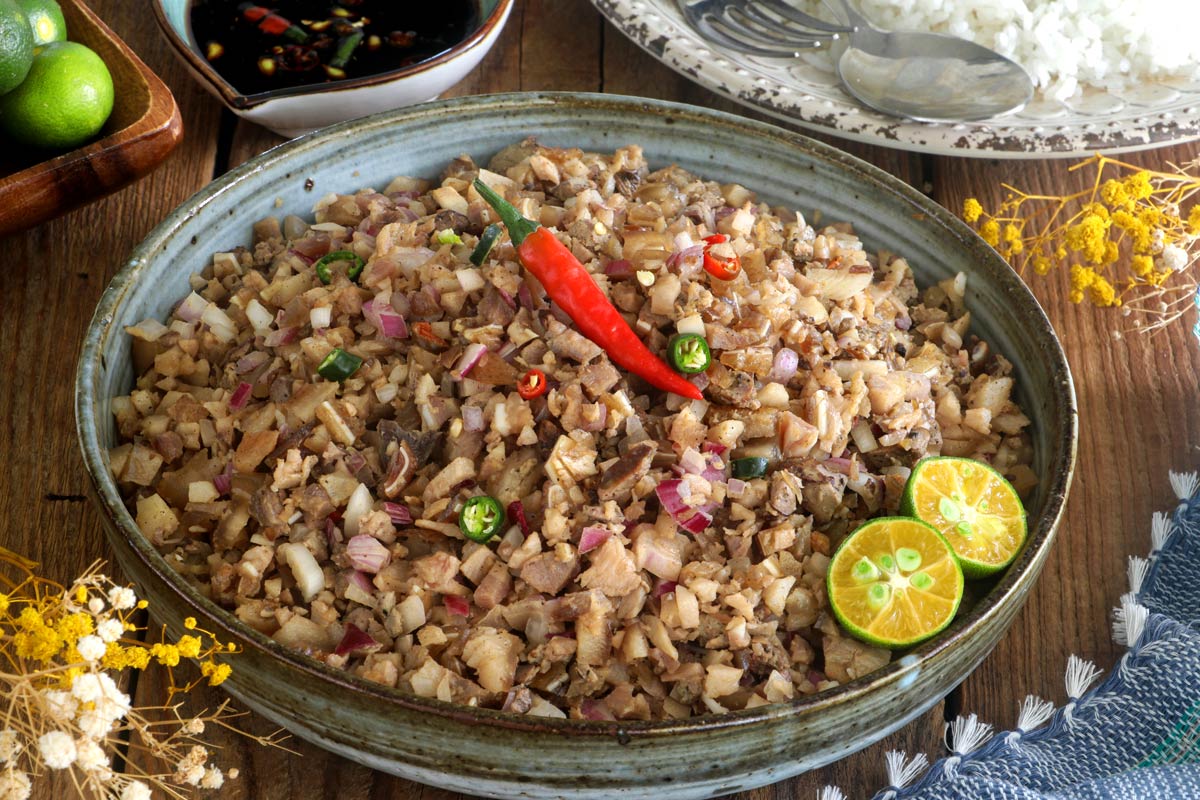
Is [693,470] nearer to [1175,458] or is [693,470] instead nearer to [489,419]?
[489,419]

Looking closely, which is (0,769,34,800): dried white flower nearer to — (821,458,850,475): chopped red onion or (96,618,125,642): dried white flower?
(96,618,125,642): dried white flower

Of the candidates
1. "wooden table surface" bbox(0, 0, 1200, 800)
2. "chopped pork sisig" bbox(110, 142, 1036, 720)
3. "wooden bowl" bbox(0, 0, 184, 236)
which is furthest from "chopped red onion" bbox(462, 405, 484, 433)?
"wooden bowl" bbox(0, 0, 184, 236)

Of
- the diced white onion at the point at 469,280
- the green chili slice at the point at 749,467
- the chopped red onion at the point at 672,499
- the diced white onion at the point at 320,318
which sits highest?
the diced white onion at the point at 469,280

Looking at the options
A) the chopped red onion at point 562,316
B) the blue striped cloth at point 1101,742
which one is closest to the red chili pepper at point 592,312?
the chopped red onion at point 562,316

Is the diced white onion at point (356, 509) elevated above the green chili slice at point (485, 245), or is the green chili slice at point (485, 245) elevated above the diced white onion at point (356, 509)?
the green chili slice at point (485, 245)

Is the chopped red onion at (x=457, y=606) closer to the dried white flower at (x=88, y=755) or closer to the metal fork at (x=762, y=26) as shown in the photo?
the dried white flower at (x=88, y=755)

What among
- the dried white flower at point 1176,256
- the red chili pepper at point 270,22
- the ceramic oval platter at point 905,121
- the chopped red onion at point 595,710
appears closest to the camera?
the chopped red onion at point 595,710

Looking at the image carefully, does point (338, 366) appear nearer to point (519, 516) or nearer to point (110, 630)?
point (519, 516)
